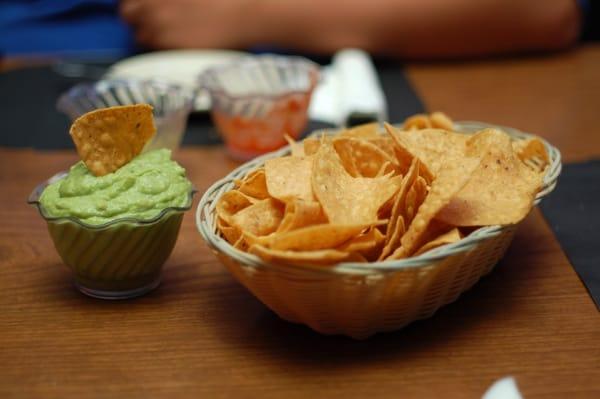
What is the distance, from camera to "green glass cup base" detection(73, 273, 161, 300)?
1.15 m

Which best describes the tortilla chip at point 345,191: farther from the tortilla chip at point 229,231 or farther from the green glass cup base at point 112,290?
the green glass cup base at point 112,290

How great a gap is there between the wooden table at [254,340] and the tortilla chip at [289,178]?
0.59 ft

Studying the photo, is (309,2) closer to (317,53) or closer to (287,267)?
(317,53)

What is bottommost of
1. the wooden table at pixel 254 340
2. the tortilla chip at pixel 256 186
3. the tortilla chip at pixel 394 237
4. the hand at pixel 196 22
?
the hand at pixel 196 22

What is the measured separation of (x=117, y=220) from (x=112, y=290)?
0.43 feet

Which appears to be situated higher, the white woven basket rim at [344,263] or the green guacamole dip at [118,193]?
the white woven basket rim at [344,263]

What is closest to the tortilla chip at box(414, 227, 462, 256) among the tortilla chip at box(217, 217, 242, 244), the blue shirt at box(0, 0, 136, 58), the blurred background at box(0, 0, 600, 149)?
the tortilla chip at box(217, 217, 242, 244)

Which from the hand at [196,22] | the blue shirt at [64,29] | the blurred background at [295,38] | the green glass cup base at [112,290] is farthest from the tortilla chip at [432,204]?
the blue shirt at [64,29]

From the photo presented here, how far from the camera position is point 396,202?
1021mm

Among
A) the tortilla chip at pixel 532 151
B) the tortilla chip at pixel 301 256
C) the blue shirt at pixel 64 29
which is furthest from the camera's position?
the blue shirt at pixel 64 29

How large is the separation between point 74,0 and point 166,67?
828 millimetres

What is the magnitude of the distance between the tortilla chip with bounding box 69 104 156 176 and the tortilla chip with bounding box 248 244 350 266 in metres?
0.31

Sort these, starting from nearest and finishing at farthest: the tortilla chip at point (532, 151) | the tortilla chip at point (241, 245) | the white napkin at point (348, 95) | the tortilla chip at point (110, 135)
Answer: the tortilla chip at point (241, 245), the tortilla chip at point (110, 135), the tortilla chip at point (532, 151), the white napkin at point (348, 95)

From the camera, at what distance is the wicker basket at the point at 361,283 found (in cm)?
93
